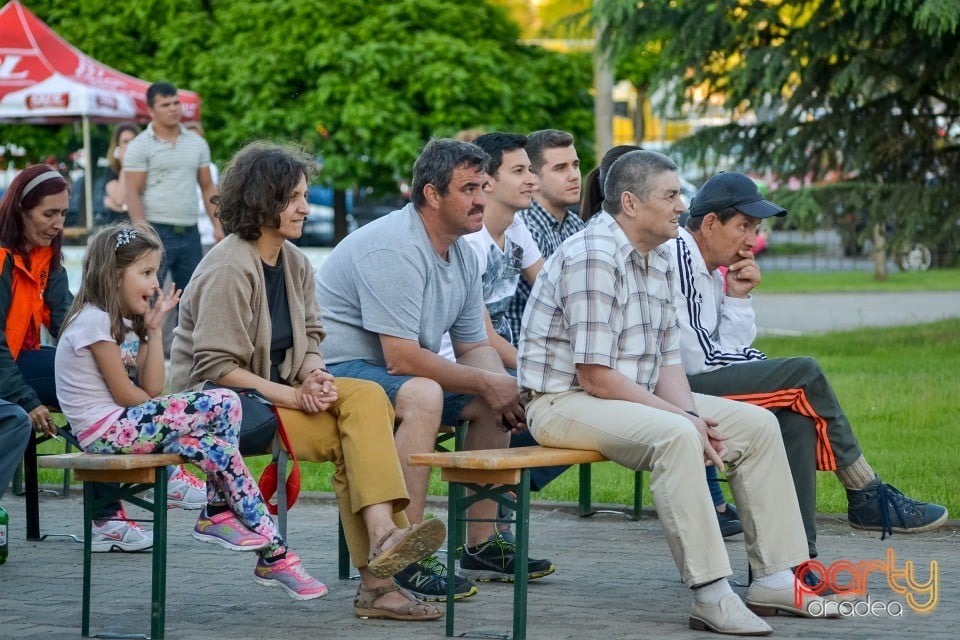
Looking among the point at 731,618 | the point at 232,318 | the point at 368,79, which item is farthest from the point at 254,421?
the point at 368,79

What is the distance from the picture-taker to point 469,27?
23562mm

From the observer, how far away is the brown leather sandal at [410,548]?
5.13m

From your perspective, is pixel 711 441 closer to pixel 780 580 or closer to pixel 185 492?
pixel 780 580

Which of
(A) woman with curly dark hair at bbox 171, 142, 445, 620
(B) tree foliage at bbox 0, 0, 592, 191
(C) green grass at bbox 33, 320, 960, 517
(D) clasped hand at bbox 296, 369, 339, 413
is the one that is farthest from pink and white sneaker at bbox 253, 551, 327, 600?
(B) tree foliage at bbox 0, 0, 592, 191

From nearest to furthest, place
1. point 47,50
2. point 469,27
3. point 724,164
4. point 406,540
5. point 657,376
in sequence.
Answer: point 406,540 → point 657,376 → point 724,164 → point 47,50 → point 469,27

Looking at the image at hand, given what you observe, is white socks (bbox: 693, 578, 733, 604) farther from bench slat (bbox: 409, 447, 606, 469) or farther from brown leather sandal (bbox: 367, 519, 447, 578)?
brown leather sandal (bbox: 367, 519, 447, 578)

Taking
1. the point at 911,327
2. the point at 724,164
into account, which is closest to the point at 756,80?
the point at 724,164

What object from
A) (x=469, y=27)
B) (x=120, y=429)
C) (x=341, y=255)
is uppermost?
(x=469, y=27)

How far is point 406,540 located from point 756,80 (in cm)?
996

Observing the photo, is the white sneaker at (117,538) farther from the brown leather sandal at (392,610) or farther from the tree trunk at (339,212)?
the tree trunk at (339,212)

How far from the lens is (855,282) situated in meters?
25.5

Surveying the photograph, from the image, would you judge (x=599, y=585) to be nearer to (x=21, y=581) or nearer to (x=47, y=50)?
(x=21, y=581)

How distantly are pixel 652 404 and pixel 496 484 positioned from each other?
635 mm

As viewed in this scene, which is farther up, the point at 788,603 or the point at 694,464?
the point at 694,464
